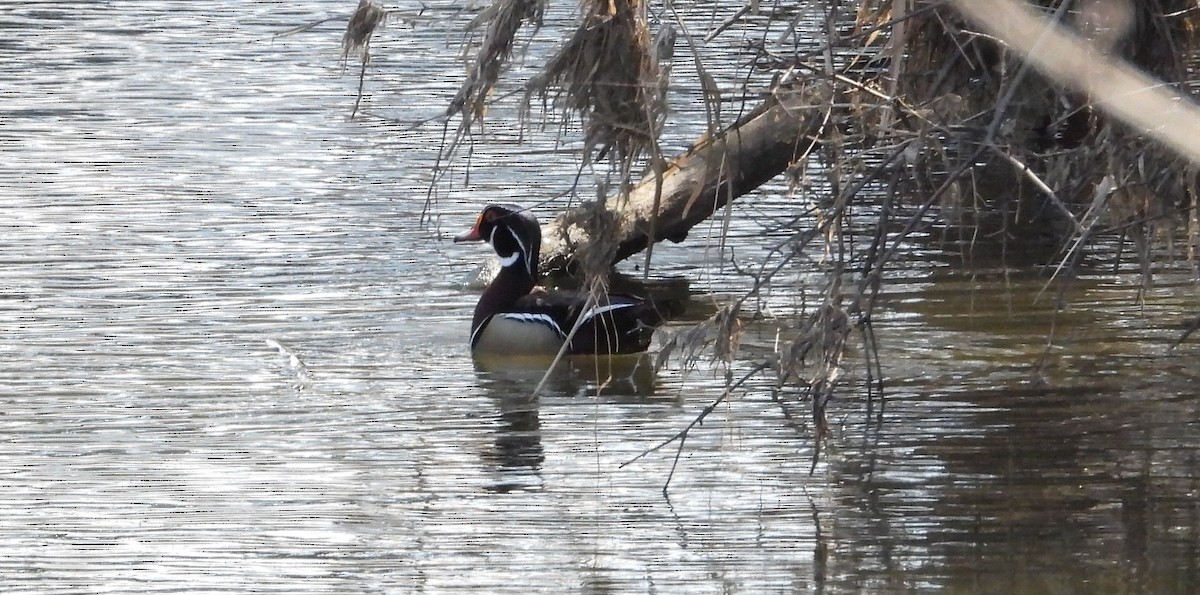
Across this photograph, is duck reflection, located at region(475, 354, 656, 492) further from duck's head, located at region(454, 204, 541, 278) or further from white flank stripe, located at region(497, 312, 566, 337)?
duck's head, located at region(454, 204, 541, 278)

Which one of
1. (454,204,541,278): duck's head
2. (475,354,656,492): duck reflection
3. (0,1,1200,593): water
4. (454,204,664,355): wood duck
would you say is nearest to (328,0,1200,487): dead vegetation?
(0,1,1200,593): water

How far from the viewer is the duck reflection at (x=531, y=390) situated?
7.71m

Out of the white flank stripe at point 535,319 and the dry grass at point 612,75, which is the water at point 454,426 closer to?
the white flank stripe at point 535,319

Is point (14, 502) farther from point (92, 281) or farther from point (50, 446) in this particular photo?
point (92, 281)

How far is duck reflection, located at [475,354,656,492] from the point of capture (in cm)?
771

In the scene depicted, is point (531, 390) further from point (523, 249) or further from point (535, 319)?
point (523, 249)

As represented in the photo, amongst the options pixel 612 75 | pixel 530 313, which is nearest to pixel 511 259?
pixel 530 313

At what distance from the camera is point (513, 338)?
32.1 feet

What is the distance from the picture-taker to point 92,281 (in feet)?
35.1

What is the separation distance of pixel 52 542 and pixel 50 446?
1.24 metres

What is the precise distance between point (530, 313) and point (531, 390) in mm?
874

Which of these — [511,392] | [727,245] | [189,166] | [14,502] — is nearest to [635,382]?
[511,392]

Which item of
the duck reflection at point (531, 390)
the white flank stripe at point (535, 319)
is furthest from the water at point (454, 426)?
the white flank stripe at point (535, 319)

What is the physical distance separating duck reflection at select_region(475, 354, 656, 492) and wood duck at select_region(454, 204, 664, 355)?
8 centimetres
